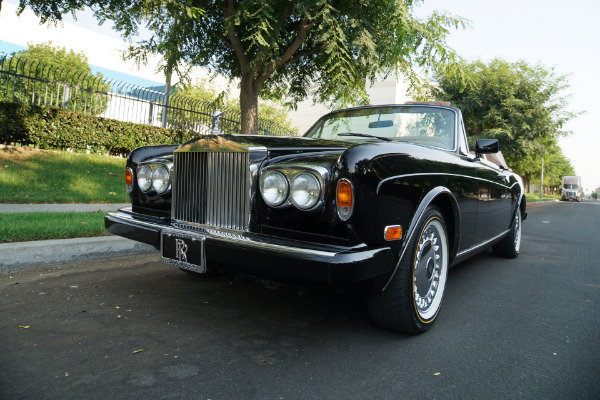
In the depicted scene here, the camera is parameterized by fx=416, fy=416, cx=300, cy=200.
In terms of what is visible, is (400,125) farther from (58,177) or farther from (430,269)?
(58,177)

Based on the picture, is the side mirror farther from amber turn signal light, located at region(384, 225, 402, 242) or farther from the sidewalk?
the sidewalk

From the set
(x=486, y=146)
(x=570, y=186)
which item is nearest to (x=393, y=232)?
(x=486, y=146)

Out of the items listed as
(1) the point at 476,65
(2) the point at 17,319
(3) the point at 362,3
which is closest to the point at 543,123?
(1) the point at 476,65

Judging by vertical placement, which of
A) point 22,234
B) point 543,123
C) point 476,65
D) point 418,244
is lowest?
point 22,234

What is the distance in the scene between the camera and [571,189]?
4878 centimetres

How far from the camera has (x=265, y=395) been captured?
1828 mm

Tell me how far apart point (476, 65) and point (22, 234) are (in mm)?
24706

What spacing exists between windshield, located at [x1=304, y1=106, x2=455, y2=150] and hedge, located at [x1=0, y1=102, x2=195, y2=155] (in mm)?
7612

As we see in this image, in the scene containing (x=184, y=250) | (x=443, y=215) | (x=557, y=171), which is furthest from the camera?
(x=557, y=171)

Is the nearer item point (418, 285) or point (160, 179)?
point (418, 285)

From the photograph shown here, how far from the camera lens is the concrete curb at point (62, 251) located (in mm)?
3629

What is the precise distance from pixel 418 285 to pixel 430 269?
0.66ft

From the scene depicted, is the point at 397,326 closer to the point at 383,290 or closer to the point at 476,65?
the point at 383,290

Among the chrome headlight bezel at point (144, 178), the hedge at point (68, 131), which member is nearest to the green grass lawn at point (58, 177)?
the hedge at point (68, 131)
